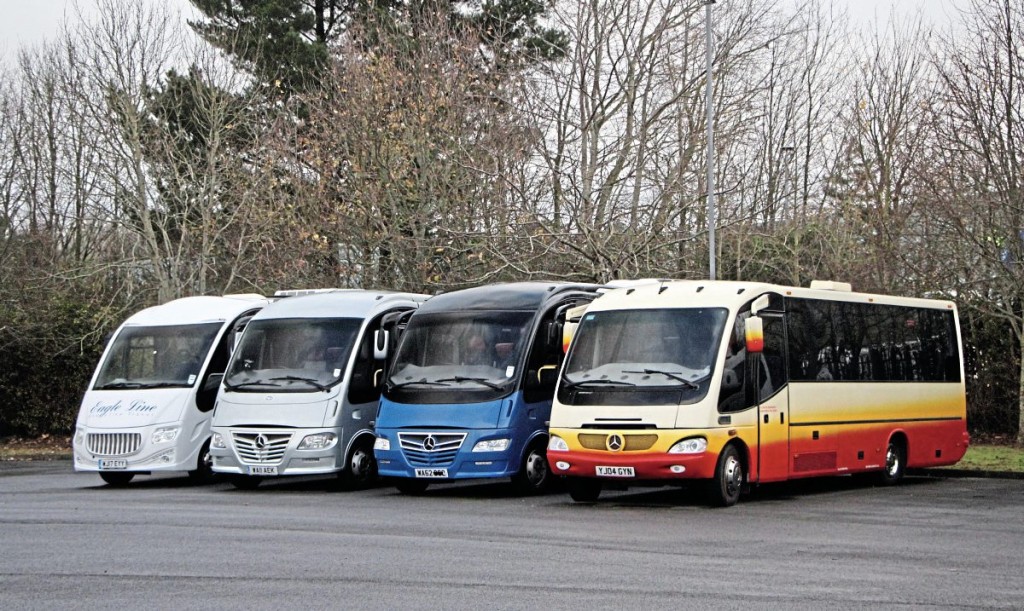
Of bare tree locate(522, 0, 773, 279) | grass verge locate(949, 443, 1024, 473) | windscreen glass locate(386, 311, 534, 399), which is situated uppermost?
bare tree locate(522, 0, 773, 279)

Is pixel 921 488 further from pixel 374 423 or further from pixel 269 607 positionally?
pixel 269 607

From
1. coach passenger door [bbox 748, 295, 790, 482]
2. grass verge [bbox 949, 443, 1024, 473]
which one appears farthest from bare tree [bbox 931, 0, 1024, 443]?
coach passenger door [bbox 748, 295, 790, 482]

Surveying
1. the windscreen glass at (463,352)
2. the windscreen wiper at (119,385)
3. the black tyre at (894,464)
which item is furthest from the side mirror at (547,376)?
the windscreen wiper at (119,385)

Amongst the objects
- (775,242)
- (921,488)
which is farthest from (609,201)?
(921,488)

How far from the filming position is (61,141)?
44.2 m

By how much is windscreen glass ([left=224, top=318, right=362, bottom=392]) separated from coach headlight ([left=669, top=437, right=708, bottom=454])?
576 centimetres

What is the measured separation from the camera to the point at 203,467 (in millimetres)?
22031

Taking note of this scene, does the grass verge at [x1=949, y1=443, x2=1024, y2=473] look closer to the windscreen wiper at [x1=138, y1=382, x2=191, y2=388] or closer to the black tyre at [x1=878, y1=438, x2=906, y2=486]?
the black tyre at [x1=878, y1=438, x2=906, y2=486]

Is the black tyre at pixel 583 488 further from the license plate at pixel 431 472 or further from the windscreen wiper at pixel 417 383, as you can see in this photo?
the windscreen wiper at pixel 417 383

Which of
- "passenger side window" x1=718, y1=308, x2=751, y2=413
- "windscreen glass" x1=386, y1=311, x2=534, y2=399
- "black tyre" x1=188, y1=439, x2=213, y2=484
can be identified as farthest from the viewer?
"black tyre" x1=188, y1=439, x2=213, y2=484

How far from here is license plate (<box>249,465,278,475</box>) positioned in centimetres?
1991

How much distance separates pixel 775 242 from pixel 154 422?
51.3 feet

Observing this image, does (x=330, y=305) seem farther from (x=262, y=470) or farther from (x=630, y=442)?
(x=630, y=442)

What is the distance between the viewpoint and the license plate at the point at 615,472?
1670 cm
